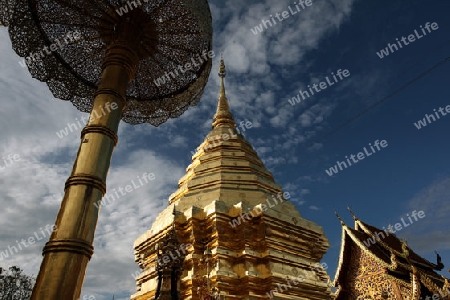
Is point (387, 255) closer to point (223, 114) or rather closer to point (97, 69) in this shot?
point (223, 114)

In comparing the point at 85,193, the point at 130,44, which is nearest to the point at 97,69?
the point at 130,44

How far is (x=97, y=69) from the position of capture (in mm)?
6375

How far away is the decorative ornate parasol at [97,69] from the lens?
11.1 feet

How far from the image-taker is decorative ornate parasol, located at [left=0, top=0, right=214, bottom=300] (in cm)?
339

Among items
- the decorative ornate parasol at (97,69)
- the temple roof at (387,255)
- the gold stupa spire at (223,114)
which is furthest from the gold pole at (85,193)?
the temple roof at (387,255)

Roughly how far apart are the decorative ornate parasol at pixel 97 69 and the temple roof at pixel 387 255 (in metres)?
7.06

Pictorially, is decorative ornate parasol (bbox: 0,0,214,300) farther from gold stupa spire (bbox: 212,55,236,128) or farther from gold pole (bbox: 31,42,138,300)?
gold stupa spire (bbox: 212,55,236,128)

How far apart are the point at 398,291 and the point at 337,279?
208 cm

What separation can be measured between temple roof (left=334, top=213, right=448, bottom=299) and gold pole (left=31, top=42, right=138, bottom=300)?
27.8ft

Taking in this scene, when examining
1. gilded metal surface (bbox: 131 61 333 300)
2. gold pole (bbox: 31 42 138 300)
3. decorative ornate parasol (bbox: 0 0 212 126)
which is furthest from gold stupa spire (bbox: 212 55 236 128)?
gold pole (bbox: 31 42 138 300)

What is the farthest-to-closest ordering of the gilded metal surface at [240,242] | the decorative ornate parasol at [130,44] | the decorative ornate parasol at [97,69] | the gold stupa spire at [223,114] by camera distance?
the gold stupa spire at [223,114]
the gilded metal surface at [240,242]
the decorative ornate parasol at [130,44]
the decorative ornate parasol at [97,69]

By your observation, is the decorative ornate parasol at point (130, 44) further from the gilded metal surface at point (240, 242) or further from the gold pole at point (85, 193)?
the gilded metal surface at point (240, 242)

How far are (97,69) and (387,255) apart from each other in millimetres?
9258

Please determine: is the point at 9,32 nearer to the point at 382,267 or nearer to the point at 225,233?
the point at 225,233
